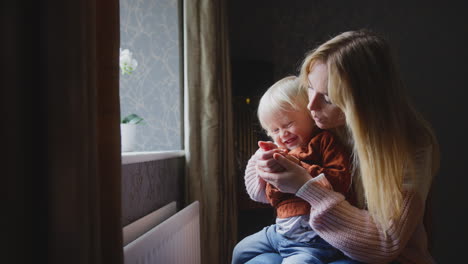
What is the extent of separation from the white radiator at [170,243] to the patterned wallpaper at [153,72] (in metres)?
0.56

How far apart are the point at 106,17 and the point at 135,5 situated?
1.39 metres

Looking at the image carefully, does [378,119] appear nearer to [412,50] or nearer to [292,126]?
[292,126]

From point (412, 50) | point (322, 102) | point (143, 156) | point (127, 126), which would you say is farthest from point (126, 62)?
point (412, 50)

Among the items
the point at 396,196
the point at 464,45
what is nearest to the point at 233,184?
the point at 396,196

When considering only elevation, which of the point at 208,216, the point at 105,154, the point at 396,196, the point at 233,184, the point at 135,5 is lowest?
the point at 208,216

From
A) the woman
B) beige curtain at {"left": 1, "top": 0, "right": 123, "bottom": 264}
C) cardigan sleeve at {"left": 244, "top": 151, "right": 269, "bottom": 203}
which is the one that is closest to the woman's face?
the woman

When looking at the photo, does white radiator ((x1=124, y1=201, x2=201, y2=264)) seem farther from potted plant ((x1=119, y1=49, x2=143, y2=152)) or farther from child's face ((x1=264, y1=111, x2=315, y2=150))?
child's face ((x1=264, y1=111, x2=315, y2=150))

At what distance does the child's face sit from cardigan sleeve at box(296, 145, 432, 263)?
25cm

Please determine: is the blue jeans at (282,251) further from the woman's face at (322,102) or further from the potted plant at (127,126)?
the potted plant at (127,126)

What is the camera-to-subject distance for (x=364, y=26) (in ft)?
7.79

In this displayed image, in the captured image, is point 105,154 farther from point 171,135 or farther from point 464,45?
point 464,45

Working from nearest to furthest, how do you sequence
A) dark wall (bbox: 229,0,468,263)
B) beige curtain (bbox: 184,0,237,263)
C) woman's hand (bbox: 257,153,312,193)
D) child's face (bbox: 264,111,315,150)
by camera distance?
1. woman's hand (bbox: 257,153,312,193)
2. child's face (bbox: 264,111,315,150)
3. beige curtain (bbox: 184,0,237,263)
4. dark wall (bbox: 229,0,468,263)

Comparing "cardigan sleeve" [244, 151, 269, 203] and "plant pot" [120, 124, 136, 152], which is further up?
"plant pot" [120, 124, 136, 152]

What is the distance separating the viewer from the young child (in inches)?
Answer: 33.5
